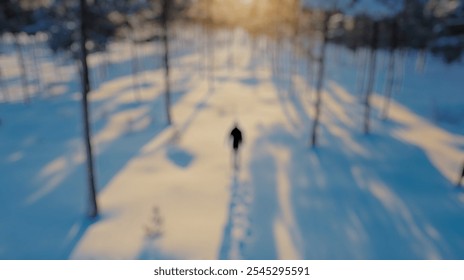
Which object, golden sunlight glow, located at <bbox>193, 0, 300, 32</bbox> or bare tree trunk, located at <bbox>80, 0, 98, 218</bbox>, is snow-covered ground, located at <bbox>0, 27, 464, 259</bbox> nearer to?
bare tree trunk, located at <bbox>80, 0, 98, 218</bbox>

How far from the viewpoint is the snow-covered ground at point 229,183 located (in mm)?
9305

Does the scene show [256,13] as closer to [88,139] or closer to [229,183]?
[229,183]

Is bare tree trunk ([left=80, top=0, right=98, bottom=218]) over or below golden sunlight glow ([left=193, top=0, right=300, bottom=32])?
below

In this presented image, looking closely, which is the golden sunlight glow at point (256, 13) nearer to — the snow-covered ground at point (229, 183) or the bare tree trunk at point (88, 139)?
the snow-covered ground at point (229, 183)

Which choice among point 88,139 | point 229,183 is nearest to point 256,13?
point 229,183

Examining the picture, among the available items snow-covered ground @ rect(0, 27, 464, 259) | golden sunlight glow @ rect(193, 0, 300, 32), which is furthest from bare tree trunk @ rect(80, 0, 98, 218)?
golden sunlight glow @ rect(193, 0, 300, 32)

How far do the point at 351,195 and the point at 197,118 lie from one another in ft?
41.2

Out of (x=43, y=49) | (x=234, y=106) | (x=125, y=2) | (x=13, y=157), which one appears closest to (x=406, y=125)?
(x=234, y=106)

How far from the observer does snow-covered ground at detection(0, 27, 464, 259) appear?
9.30 meters

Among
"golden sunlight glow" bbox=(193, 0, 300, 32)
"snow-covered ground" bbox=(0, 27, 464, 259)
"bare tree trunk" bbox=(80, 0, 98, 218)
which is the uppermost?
"golden sunlight glow" bbox=(193, 0, 300, 32)

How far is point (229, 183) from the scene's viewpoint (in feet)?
42.5

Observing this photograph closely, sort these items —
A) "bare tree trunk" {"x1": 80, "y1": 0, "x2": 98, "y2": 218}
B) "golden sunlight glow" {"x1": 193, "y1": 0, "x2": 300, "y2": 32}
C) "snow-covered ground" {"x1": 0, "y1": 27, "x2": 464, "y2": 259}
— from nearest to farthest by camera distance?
"snow-covered ground" {"x1": 0, "y1": 27, "x2": 464, "y2": 259} → "bare tree trunk" {"x1": 80, "y1": 0, "x2": 98, "y2": 218} → "golden sunlight glow" {"x1": 193, "y1": 0, "x2": 300, "y2": 32}

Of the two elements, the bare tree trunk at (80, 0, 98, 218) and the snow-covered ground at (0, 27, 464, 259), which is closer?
the snow-covered ground at (0, 27, 464, 259)

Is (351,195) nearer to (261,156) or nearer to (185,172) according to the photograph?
(261,156)
